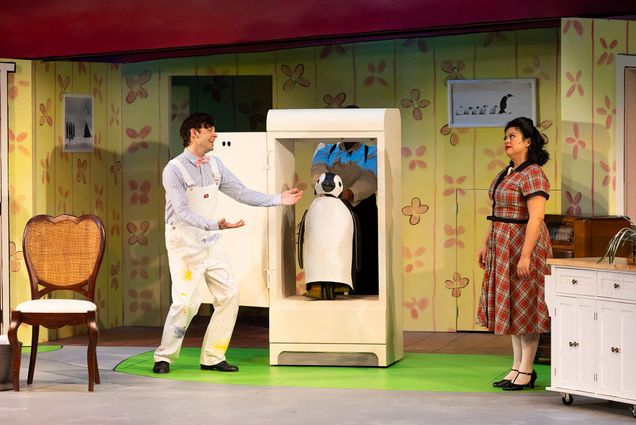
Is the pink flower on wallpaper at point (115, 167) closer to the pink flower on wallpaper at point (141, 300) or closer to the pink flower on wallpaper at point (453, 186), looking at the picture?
the pink flower on wallpaper at point (141, 300)

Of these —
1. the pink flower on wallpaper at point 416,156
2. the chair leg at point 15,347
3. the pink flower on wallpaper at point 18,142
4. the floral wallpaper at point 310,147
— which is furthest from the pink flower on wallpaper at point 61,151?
the pink flower on wallpaper at point 416,156

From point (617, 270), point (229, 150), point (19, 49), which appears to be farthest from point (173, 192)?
point (617, 270)

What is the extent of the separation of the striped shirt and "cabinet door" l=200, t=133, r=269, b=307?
27 cm

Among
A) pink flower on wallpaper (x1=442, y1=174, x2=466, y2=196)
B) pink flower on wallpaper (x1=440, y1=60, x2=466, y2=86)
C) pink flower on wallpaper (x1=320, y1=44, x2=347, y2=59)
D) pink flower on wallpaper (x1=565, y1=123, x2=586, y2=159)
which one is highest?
pink flower on wallpaper (x1=320, y1=44, x2=347, y2=59)

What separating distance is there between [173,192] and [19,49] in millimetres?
2175

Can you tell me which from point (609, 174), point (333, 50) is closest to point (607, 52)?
point (609, 174)

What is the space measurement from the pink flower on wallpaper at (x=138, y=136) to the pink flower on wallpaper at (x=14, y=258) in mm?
1441

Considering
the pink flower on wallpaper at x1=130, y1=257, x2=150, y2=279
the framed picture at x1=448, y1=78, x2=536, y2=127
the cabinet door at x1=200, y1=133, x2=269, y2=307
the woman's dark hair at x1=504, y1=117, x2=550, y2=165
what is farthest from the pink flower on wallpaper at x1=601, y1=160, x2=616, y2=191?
the pink flower on wallpaper at x1=130, y1=257, x2=150, y2=279

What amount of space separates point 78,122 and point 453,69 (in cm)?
289

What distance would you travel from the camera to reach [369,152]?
828 cm

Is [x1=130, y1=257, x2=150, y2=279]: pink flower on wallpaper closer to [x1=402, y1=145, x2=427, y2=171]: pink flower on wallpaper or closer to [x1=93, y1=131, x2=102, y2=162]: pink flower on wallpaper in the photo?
[x1=93, y1=131, x2=102, y2=162]: pink flower on wallpaper

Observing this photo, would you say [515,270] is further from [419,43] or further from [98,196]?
[98,196]

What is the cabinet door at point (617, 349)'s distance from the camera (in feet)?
20.4

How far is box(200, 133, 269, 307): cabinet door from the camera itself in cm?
814
